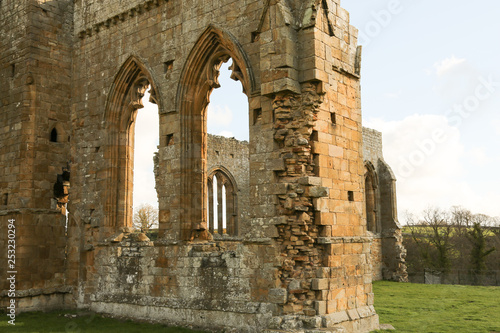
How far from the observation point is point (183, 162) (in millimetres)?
9469

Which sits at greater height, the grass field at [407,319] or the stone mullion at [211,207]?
the stone mullion at [211,207]

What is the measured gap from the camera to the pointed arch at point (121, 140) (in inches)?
425

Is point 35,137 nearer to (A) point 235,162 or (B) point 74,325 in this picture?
(B) point 74,325

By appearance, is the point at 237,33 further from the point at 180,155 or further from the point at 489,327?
the point at 489,327

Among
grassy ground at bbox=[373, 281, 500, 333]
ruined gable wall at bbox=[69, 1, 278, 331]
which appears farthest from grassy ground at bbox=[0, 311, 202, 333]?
grassy ground at bbox=[373, 281, 500, 333]

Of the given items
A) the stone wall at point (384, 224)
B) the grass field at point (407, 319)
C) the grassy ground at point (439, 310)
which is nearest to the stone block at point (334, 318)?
the grass field at point (407, 319)

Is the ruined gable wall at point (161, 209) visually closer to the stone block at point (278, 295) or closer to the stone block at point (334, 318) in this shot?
the stone block at point (278, 295)

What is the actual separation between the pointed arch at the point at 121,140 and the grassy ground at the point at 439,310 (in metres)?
6.13

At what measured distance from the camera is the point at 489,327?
905 centimetres

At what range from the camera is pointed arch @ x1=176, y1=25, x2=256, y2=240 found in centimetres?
Answer: 933

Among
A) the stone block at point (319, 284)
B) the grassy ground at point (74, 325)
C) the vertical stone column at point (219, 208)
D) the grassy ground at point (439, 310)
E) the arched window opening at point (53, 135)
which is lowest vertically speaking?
the grassy ground at point (439, 310)

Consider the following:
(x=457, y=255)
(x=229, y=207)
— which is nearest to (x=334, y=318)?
(x=229, y=207)

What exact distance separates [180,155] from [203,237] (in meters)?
1.68

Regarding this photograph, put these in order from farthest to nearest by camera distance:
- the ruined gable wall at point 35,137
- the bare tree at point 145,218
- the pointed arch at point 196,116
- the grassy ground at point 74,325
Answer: the bare tree at point 145,218 < the ruined gable wall at point 35,137 < the pointed arch at point 196,116 < the grassy ground at point 74,325
